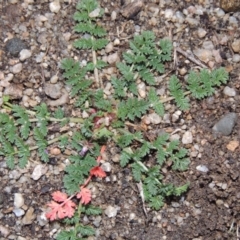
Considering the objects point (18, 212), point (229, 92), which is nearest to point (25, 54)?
point (18, 212)

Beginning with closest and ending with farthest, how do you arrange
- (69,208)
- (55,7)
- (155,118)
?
(69,208) → (155,118) → (55,7)

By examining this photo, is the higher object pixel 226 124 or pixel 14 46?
pixel 14 46

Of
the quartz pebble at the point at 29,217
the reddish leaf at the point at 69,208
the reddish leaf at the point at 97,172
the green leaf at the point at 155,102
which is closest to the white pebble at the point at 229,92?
the green leaf at the point at 155,102

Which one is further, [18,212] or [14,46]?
[14,46]

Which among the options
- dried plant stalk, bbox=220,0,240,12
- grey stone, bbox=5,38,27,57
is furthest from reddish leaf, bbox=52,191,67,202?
dried plant stalk, bbox=220,0,240,12

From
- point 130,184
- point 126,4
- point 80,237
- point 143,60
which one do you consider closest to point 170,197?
point 130,184

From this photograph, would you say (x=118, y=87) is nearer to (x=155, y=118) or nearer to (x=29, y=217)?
(x=155, y=118)

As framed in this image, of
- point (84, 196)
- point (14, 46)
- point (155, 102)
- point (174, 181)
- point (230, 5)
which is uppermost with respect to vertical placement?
point (14, 46)
